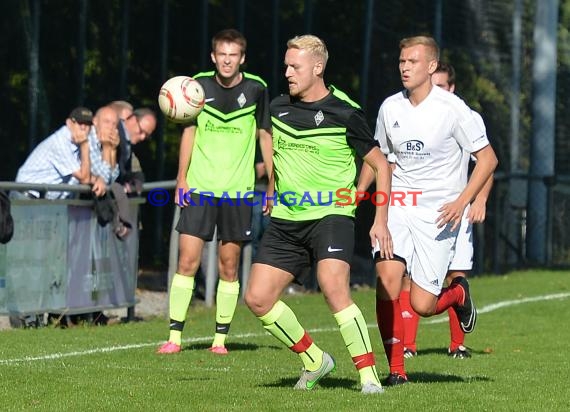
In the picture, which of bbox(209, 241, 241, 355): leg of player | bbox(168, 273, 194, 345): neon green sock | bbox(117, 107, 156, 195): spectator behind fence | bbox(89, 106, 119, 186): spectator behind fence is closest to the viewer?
bbox(168, 273, 194, 345): neon green sock

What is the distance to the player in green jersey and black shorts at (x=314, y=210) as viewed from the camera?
881cm

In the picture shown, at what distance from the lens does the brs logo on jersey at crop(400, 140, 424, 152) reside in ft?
31.7

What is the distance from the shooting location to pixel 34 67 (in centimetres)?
1709

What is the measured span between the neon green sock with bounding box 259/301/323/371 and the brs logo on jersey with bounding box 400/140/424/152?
1410 mm

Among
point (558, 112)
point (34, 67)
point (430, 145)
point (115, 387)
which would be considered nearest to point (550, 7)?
point (558, 112)

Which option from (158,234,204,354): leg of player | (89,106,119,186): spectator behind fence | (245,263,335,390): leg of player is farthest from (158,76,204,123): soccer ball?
(89,106,119,186): spectator behind fence

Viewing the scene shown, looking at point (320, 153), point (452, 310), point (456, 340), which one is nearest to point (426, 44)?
point (320, 153)

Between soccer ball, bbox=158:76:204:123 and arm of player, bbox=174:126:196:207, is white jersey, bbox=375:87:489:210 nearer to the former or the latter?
soccer ball, bbox=158:76:204:123

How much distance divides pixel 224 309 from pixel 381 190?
10.8ft

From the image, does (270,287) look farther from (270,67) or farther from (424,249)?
(270,67)

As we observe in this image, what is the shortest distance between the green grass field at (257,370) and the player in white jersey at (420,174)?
56 cm

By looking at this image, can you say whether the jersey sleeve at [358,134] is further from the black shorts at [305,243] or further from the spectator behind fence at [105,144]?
the spectator behind fence at [105,144]

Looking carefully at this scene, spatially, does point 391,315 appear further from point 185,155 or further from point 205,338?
point 205,338

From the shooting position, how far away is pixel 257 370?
10.3m
